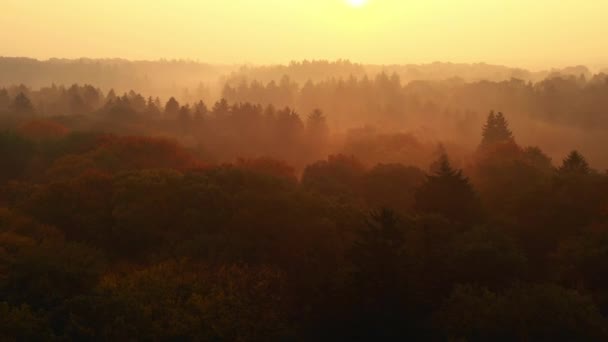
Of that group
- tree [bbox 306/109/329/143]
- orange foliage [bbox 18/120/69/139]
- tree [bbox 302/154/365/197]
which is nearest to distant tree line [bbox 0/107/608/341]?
tree [bbox 302/154/365/197]

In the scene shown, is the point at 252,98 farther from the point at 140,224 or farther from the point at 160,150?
the point at 140,224

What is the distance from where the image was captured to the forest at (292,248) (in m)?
22.2

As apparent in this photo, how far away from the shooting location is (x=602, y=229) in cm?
3212

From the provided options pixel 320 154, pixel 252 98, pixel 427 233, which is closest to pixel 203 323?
pixel 427 233

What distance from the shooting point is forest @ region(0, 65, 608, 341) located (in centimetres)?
2219

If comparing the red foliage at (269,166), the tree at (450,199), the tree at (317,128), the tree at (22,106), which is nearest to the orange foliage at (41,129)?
the tree at (22,106)

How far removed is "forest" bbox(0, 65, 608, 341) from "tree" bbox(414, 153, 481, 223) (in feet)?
0.31

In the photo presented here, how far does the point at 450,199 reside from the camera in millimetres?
37312

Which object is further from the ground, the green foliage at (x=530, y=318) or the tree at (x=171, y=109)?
the tree at (x=171, y=109)

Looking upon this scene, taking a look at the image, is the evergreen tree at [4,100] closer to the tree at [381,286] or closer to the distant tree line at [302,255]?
the distant tree line at [302,255]

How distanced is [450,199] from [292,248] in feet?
38.3

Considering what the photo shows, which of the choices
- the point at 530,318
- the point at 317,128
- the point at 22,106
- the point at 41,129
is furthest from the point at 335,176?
the point at 22,106

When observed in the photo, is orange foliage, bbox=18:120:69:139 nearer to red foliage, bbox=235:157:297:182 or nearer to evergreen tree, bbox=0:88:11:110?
red foliage, bbox=235:157:297:182

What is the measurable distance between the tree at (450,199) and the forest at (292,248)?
0.31 feet
